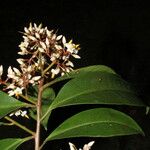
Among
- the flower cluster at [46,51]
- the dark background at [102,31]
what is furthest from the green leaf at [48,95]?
the dark background at [102,31]

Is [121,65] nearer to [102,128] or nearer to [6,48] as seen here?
[6,48]

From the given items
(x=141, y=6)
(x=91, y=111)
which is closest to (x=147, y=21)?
(x=141, y=6)

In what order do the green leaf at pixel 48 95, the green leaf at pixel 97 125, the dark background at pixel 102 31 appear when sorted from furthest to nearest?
1. the dark background at pixel 102 31
2. the green leaf at pixel 48 95
3. the green leaf at pixel 97 125

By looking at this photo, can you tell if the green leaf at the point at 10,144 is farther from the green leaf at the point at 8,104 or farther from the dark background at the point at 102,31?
the dark background at the point at 102,31

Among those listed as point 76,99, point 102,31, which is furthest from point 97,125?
point 102,31

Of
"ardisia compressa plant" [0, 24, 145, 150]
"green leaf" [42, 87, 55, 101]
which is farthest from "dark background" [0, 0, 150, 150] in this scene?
"ardisia compressa plant" [0, 24, 145, 150]

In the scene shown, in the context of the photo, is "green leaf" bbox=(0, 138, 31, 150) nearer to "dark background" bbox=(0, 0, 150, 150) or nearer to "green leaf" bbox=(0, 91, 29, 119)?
"green leaf" bbox=(0, 91, 29, 119)
